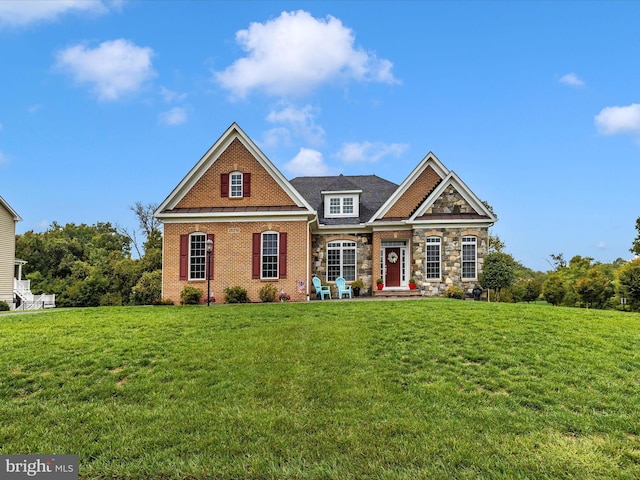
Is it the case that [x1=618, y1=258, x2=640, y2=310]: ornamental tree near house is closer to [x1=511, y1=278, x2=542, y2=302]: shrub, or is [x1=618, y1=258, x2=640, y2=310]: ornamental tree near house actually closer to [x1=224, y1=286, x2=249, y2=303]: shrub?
[x1=511, y1=278, x2=542, y2=302]: shrub

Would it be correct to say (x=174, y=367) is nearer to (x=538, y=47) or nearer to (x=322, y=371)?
(x=322, y=371)

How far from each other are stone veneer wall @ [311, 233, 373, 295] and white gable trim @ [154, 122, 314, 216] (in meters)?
3.55

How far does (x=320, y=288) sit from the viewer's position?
60.0ft

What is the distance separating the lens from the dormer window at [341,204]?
21.1 metres

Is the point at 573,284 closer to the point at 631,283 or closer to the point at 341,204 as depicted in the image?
the point at 631,283

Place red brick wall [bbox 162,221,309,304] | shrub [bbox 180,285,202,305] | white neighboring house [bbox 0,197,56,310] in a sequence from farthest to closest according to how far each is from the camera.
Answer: white neighboring house [bbox 0,197,56,310], red brick wall [bbox 162,221,309,304], shrub [bbox 180,285,202,305]

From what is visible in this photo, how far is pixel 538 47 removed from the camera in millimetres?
13289

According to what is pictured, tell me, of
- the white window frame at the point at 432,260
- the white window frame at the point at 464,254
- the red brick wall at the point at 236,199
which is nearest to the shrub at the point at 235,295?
the red brick wall at the point at 236,199

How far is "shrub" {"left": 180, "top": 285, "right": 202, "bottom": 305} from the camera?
16344 millimetres

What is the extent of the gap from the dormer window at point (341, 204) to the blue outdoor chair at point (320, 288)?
165 inches

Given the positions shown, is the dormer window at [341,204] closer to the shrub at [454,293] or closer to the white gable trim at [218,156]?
the white gable trim at [218,156]

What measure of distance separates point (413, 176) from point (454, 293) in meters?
6.51

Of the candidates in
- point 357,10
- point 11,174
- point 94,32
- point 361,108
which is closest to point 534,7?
point 357,10

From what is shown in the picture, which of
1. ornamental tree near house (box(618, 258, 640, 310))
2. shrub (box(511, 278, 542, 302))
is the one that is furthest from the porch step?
ornamental tree near house (box(618, 258, 640, 310))
